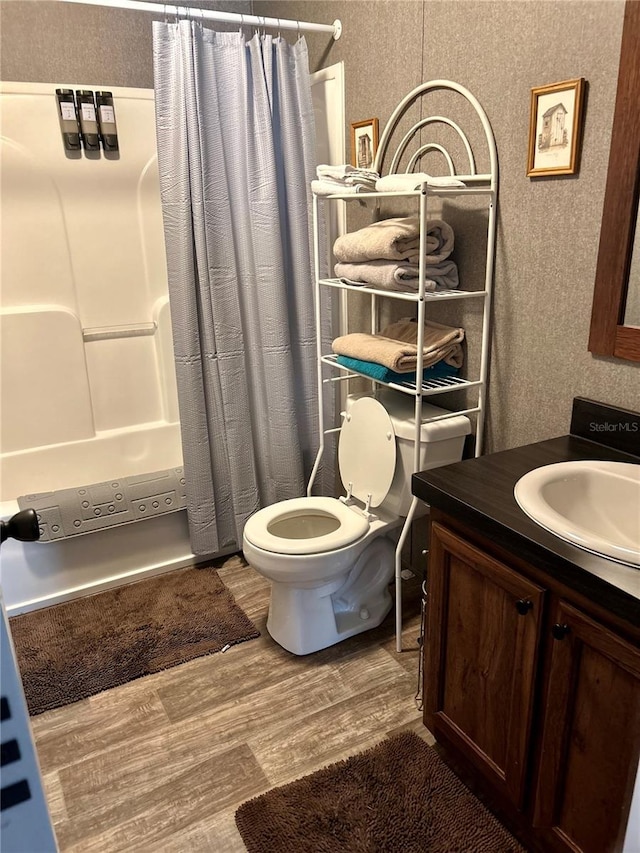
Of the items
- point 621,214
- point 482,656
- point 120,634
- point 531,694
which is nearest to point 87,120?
point 120,634

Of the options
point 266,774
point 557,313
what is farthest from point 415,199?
point 266,774

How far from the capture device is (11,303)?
9.29 feet

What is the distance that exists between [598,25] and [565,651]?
1.41 metres

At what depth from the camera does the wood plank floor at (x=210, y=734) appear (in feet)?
5.27

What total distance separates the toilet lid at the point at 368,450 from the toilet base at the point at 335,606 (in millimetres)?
215

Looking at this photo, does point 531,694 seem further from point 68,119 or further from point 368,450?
point 68,119

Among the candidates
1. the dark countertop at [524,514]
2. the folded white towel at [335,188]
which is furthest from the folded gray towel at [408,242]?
the dark countertop at [524,514]

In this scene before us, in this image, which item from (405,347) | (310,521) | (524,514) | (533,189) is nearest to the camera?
(524,514)

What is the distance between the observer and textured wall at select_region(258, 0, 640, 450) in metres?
1.54

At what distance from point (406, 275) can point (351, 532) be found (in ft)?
2.78

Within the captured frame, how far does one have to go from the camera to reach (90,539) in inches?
98.3

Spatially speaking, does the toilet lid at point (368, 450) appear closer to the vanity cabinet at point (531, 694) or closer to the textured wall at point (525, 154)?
the textured wall at point (525, 154)

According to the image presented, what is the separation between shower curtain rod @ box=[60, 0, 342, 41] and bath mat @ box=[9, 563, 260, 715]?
6.72 ft

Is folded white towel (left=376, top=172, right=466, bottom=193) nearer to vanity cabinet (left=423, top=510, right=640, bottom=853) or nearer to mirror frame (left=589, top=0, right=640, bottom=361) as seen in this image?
mirror frame (left=589, top=0, right=640, bottom=361)
